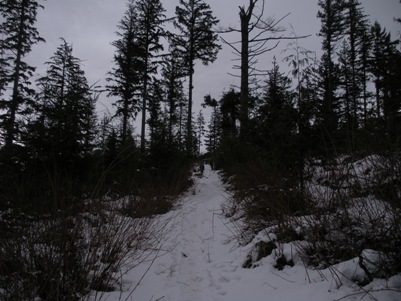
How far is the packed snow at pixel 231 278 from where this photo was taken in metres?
1.93

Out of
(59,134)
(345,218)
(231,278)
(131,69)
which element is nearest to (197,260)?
(231,278)

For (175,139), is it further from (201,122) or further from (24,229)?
(201,122)

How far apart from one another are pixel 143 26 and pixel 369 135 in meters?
16.7

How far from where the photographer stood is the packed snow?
6.33ft

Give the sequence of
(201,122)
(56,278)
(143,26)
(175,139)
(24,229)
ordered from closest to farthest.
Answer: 1. (56,278)
2. (24,229)
3. (175,139)
4. (143,26)
5. (201,122)

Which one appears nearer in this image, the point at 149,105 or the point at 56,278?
the point at 56,278

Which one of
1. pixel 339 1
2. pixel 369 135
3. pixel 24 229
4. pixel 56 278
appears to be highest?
pixel 339 1

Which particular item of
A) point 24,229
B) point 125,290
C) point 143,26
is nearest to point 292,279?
point 125,290

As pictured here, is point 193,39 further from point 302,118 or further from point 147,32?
point 302,118

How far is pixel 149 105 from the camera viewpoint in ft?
57.7

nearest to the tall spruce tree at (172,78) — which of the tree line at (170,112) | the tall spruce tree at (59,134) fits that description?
the tree line at (170,112)

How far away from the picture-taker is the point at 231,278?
2855mm

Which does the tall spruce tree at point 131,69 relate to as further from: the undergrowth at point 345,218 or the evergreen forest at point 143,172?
the undergrowth at point 345,218

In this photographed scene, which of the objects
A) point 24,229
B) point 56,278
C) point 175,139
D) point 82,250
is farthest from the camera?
point 175,139
